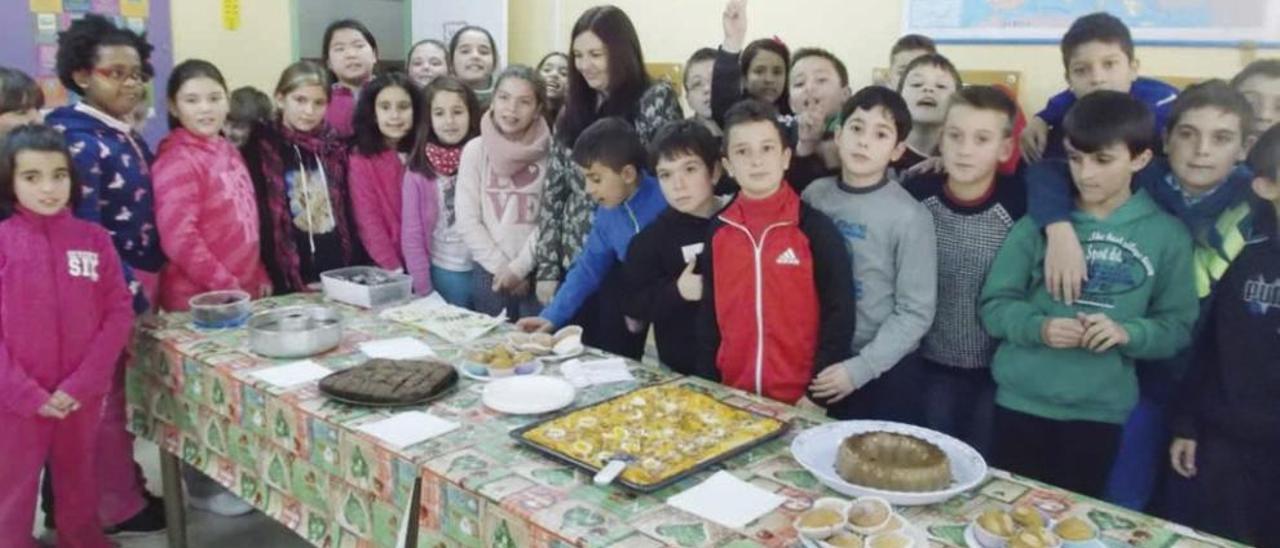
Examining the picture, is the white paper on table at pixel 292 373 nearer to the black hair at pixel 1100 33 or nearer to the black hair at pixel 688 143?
the black hair at pixel 688 143

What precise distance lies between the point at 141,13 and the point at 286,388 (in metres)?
3.43

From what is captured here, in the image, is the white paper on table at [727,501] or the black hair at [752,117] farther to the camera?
the black hair at [752,117]

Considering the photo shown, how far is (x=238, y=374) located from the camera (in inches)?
78.0

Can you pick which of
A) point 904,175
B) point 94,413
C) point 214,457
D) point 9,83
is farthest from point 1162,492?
point 9,83

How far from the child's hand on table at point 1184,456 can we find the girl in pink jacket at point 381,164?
226 centimetres

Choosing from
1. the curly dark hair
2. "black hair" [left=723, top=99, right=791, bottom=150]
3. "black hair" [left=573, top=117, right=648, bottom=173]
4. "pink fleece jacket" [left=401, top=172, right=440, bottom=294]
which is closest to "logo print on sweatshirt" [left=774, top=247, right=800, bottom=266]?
"black hair" [left=723, top=99, right=791, bottom=150]

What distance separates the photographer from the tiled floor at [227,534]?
2563mm

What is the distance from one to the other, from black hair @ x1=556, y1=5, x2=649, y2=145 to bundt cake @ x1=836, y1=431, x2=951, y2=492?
1515 mm

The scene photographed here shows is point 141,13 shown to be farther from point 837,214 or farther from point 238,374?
point 837,214

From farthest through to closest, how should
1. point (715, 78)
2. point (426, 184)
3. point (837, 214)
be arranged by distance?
point (426, 184)
point (715, 78)
point (837, 214)

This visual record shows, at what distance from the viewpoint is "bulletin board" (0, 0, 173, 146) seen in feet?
13.7

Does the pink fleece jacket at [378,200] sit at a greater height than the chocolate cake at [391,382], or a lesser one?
greater

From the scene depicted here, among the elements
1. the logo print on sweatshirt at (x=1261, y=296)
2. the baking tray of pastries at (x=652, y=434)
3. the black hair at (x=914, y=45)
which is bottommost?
the baking tray of pastries at (x=652, y=434)

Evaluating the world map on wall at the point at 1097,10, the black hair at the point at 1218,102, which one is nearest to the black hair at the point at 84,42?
the black hair at the point at 1218,102
